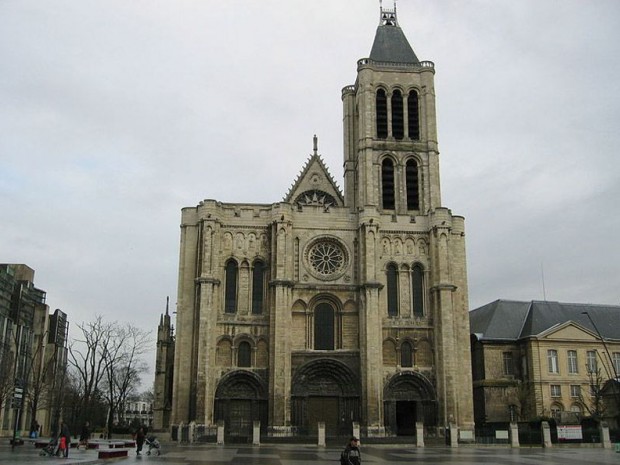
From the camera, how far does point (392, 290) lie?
163 feet

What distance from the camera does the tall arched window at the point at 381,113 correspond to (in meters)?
55.0

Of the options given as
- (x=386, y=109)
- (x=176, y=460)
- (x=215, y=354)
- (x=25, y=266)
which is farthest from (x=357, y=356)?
(x=25, y=266)

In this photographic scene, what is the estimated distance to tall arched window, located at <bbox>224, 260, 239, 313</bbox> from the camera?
48.1 m

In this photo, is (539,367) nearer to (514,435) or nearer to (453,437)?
Result: (514,435)

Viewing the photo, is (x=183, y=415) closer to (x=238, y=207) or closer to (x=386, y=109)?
(x=238, y=207)

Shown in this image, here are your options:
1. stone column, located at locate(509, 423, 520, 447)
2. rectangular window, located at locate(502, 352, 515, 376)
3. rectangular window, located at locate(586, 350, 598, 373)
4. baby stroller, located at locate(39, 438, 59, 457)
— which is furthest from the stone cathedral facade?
baby stroller, located at locate(39, 438, 59, 457)

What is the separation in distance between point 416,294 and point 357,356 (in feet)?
20.1

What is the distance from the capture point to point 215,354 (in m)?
46.7

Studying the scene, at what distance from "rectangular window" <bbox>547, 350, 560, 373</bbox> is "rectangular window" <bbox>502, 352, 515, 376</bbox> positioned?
2.71 m

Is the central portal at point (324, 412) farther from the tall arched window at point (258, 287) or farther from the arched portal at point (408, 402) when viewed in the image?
the tall arched window at point (258, 287)

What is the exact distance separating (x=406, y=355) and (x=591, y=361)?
51.5 ft

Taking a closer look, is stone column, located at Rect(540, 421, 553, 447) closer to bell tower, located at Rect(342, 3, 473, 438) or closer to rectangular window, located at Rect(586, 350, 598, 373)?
bell tower, located at Rect(342, 3, 473, 438)

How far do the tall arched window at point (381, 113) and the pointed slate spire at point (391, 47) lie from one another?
313cm

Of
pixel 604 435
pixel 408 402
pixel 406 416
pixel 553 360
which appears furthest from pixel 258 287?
pixel 604 435
